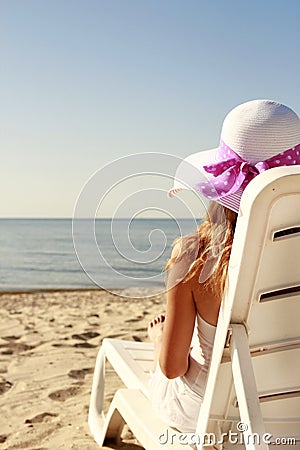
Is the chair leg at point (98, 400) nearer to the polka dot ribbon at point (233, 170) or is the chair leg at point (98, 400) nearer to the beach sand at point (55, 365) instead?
the beach sand at point (55, 365)

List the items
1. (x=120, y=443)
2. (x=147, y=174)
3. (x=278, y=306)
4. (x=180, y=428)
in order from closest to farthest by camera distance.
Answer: (x=278, y=306) → (x=147, y=174) → (x=180, y=428) → (x=120, y=443)

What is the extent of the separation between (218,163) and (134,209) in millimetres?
331

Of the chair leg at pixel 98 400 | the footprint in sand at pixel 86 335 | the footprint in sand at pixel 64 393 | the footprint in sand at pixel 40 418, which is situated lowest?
the footprint in sand at pixel 86 335

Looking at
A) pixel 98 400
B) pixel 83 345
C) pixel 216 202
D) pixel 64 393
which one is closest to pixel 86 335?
pixel 83 345

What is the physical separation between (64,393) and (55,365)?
61 cm

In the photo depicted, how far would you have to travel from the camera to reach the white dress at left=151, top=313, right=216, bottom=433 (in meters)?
2.51

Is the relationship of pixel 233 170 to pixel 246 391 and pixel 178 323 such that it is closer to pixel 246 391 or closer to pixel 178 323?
pixel 178 323

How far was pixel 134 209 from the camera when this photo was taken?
2287 millimetres

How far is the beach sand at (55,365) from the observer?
3.67 meters

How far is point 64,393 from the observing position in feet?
14.3

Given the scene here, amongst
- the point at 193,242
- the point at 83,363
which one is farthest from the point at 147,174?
the point at 83,363

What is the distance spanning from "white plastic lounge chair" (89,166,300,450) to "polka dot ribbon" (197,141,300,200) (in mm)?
293

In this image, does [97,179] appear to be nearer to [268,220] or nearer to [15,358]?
[268,220]

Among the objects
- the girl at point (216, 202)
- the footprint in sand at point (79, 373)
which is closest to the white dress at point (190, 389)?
the girl at point (216, 202)
